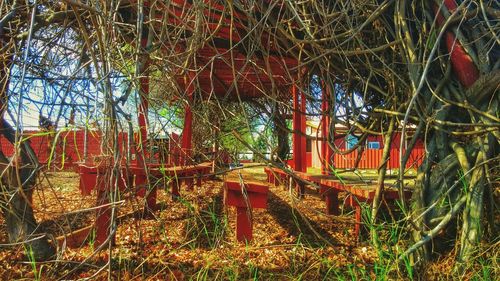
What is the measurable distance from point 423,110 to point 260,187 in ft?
4.72

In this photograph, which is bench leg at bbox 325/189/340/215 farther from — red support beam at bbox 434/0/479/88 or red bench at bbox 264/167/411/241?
red support beam at bbox 434/0/479/88

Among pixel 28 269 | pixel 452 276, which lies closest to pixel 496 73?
pixel 452 276

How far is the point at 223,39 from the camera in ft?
15.6

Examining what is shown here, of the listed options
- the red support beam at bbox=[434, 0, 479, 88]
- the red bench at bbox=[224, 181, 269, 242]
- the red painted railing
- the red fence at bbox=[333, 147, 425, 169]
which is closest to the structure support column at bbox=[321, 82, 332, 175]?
the red fence at bbox=[333, 147, 425, 169]

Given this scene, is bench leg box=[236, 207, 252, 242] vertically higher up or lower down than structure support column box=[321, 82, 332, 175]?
lower down

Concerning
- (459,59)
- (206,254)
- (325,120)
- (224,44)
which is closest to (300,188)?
(325,120)

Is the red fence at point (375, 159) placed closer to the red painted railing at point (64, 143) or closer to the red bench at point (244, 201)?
the red bench at point (244, 201)

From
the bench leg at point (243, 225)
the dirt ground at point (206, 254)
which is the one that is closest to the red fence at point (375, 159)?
the dirt ground at point (206, 254)

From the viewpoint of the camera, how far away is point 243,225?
3584mm

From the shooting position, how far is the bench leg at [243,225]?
352 cm

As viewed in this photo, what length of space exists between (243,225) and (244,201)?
0.72ft

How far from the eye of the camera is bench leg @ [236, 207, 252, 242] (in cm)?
352

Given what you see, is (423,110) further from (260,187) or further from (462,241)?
(260,187)

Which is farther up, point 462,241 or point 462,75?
point 462,75
